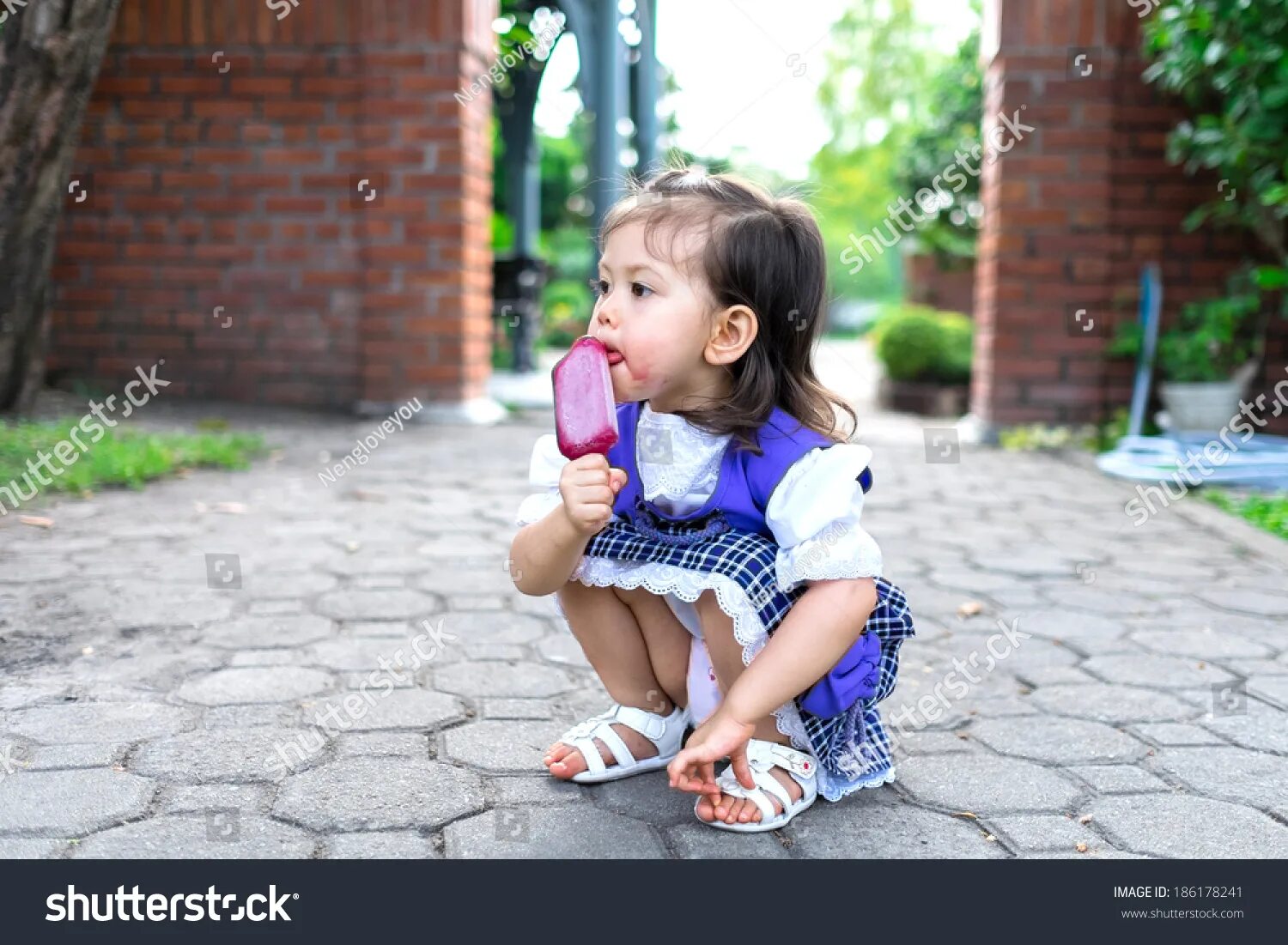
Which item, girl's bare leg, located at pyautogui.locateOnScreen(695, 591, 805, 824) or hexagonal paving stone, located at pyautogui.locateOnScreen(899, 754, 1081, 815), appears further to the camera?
hexagonal paving stone, located at pyautogui.locateOnScreen(899, 754, 1081, 815)

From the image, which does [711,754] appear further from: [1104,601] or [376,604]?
[1104,601]

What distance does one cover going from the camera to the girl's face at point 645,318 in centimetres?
189

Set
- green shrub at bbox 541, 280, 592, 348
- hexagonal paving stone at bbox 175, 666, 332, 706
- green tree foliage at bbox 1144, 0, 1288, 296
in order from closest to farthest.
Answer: hexagonal paving stone at bbox 175, 666, 332, 706 < green tree foliage at bbox 1144, 0, 1288, 296 < green shrub at bbox 541, 280, 592, 348

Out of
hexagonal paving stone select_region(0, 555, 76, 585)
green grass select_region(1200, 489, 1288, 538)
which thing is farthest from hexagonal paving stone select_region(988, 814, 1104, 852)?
green grass select_region(1200, 489, 1288, 538)

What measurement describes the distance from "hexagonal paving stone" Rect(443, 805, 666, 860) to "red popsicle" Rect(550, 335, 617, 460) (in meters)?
0.57

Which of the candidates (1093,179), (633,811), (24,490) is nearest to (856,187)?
(1093,179)

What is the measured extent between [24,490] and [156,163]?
136 inches

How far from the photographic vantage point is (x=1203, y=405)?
613 centimetres

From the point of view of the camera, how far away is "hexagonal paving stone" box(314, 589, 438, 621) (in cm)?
317

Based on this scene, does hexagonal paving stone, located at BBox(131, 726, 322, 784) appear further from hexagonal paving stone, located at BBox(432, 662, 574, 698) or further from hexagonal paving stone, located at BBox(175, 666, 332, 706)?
hexagonal paving stone, located at BBox(432, 662, 574, 698)

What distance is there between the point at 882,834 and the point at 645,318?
0.86 meters

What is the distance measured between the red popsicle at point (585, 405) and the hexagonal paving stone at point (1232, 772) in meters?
1.18

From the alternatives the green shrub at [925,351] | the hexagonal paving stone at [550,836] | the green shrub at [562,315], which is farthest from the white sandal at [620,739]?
the green shrub at [562,315]

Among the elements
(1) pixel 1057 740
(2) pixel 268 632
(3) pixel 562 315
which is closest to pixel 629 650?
(1) pixel 1057 740
